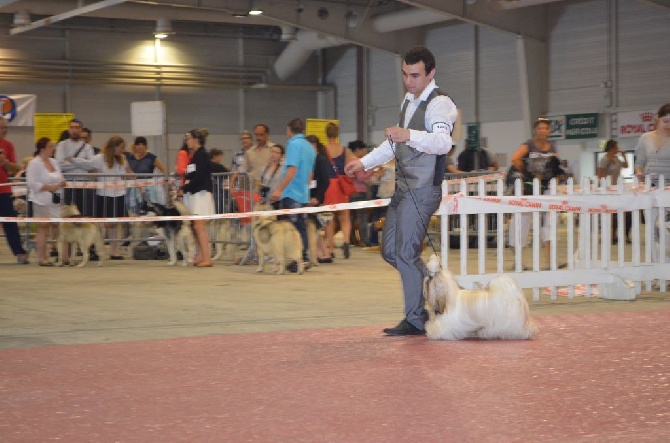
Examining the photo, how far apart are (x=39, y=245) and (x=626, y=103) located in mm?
17565

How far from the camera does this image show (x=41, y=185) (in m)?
14.2

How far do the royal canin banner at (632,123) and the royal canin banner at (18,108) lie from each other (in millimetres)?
16515

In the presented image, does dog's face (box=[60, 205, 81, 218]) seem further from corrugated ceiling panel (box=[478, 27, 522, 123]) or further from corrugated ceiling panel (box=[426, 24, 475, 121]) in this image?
corrugated ceiling panel (box=[426, 24, 475, 121])

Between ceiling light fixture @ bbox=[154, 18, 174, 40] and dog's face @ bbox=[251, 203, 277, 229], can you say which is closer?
dog's face @ bbox=[251, 203, 277, 229]

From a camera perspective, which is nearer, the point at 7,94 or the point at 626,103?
the point at 626,103

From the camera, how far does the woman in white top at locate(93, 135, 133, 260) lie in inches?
611

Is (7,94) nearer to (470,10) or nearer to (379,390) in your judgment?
(470,10)

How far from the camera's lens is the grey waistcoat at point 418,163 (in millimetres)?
7145

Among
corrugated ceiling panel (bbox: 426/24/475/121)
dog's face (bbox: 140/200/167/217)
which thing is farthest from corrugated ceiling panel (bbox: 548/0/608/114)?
dog's face (bbox: 140/200/167/217)

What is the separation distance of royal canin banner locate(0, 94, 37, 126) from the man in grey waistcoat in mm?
26318

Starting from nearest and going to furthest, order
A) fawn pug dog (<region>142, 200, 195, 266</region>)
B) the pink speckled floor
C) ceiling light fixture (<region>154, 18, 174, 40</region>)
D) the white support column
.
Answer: the pink speckled floor, fawn pug dog (<region>142, 200, 195, 266</region>), the white support column, ceiling light fixture (<region>154, 18, 174, 40</region>)

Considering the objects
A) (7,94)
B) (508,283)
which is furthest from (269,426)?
(7,94)

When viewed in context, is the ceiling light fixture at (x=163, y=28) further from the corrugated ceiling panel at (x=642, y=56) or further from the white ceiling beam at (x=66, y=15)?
the corrugated ceiling panel at (x=642, y=56)

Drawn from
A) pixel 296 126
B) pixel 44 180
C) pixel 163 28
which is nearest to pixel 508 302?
pixel 296 126
